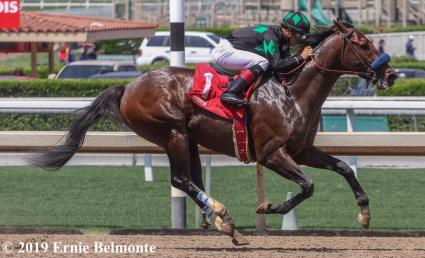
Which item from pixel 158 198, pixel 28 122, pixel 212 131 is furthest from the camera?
pixel 28 122

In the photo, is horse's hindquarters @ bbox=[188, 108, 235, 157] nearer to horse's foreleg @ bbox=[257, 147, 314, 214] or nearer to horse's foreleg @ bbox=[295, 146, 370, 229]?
horse's foreleg @ bbox=[257, 147, 314, 214]

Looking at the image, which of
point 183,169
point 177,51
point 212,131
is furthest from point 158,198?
point 212,131

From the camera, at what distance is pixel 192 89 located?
7.62 meters

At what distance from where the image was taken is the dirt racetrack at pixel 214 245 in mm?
7133

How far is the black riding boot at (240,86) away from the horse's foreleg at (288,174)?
448mm

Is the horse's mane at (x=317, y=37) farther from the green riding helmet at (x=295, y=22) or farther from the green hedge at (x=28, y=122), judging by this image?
the green hedge at (x=28, y=122)

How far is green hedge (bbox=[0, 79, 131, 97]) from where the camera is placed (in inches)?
696

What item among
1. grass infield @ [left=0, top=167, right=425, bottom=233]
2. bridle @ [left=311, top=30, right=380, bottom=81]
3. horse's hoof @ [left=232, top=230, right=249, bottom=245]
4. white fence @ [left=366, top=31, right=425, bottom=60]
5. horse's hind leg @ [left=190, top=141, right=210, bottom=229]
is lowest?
white fence @ [left=366, top=31, right=425, bottom=60]

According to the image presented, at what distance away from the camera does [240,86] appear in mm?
7418

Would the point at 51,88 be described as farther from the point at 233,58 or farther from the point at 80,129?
the point at 233,58

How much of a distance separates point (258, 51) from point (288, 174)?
995 mm

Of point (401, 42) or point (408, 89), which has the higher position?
point (408, 89)

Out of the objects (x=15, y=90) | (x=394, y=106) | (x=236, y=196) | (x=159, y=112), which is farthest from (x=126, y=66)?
(x=159, y=112)

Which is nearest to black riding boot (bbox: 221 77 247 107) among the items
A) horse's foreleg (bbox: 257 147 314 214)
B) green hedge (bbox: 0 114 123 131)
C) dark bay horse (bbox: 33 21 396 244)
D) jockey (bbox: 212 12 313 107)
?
jockey (bbox: 212 12 313 107)
